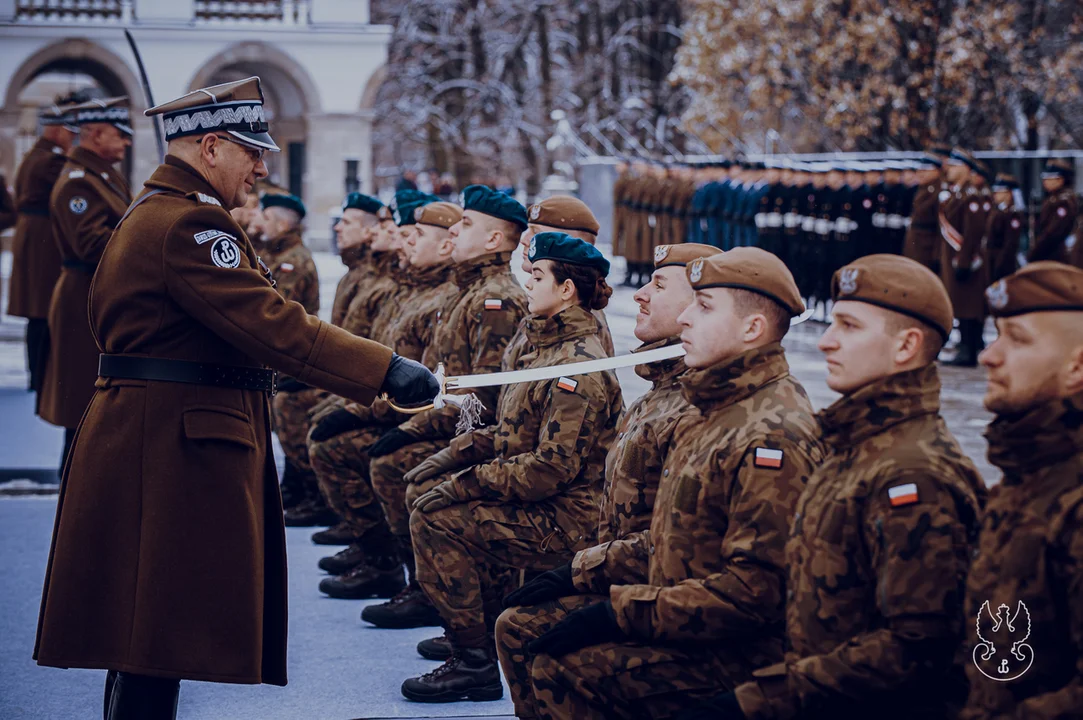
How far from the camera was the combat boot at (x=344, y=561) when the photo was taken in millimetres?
6906

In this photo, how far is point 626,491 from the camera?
393cm

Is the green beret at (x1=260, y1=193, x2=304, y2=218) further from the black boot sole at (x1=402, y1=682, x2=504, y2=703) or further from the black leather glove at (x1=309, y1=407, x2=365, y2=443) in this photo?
the black boot sole at (x1=402, y1=682, x2=504, y2=703)

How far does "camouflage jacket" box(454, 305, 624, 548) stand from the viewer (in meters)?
4.74

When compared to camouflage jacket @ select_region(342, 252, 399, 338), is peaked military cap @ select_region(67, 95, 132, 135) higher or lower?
higher

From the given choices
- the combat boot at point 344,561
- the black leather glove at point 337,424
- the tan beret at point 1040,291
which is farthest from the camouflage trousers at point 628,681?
the combat boot at point 344,561

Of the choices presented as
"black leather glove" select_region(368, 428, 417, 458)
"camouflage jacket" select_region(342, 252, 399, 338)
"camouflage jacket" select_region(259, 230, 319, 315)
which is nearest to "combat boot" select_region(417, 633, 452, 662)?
"black leather glove" select_region(368, 428, 417, 458)

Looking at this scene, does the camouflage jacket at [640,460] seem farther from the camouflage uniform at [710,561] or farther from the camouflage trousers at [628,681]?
the camouflage trousers at [628,681]

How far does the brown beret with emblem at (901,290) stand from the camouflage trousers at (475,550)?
199cm

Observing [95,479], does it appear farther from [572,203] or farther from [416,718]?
[572,203]

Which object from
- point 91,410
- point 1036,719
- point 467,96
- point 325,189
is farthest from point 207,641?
point 467,96

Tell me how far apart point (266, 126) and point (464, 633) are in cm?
196

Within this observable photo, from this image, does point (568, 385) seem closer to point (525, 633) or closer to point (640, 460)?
point (640, 460)

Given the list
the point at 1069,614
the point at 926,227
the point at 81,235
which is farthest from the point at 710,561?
the point at 926,227

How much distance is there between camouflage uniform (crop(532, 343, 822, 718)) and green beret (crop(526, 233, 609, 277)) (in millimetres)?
1407
